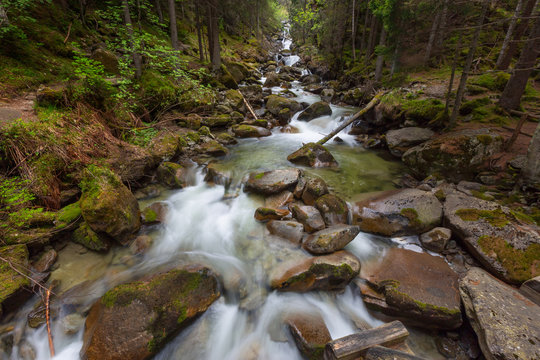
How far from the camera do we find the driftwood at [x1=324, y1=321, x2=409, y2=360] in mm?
2354

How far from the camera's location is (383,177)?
291 inches

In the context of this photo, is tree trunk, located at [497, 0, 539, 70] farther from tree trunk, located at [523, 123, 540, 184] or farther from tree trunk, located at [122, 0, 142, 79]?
tree trunk, located at [122, 0, 142, 79]

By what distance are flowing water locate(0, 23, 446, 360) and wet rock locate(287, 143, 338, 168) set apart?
1168 mm

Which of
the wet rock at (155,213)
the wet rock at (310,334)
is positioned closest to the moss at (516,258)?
→ the wet rock at (310,334)

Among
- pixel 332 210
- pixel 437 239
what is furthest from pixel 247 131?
Answer: pixel 437 239

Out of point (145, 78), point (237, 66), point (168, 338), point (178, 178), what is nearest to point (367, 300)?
point (168, 338)

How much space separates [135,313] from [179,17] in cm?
2926

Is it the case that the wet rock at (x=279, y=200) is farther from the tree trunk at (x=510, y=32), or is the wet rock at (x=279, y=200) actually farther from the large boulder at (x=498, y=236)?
the tree trunk at (x=510, y=32)

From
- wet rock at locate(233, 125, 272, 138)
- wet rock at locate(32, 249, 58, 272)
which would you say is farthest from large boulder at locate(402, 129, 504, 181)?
wet rock at locate(32, 249, 58, 272)

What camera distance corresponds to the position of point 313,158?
7918 mm

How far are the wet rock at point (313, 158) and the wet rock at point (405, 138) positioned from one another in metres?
2.63

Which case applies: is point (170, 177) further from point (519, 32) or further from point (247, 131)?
point (519, 32)

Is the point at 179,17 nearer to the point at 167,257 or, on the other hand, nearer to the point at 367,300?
the point at 167,257

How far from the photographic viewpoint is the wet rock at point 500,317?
2580 millimetres
